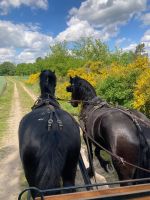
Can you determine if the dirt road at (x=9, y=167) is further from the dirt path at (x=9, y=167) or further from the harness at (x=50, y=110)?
the harness at (x=50, y=110)

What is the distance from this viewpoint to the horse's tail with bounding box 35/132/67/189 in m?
3.57

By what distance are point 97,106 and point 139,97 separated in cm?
295

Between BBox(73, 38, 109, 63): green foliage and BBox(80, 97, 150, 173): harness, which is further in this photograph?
BBox(73, 38, 109, 63): green foliage

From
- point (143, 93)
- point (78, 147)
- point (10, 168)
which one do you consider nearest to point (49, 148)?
point (78, 147)

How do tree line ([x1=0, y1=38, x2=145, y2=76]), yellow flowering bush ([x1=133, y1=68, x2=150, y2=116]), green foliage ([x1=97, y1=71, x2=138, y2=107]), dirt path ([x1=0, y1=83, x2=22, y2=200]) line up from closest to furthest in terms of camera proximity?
dirt path ([x1=0, y1=83, x2=22, y2=200]), yellow flowering bush ([x1=133, y1=68, x2=150, y2=116]), green foliage ([x1=97, y1=71, x2=138, y2=107]), tree line ([x1=0, y1=38, x2=145, y2=76])

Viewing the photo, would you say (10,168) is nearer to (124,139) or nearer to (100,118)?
(100,118)

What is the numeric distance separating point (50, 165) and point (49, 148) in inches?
8.2

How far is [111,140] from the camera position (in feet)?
14.7

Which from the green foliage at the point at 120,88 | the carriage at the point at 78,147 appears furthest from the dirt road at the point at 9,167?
the green foliage at the point at 120,88

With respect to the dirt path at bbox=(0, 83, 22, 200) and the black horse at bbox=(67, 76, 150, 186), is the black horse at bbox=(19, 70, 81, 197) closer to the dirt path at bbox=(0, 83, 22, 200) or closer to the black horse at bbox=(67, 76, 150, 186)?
the black horse at bbox=(67, 76, 150, 186)

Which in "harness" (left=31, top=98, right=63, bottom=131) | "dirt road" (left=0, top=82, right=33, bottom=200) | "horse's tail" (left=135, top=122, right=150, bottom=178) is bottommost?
"dirt road" (left=0, top=82, right=33, bottom=200)

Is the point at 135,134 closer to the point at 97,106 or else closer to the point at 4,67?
the point at 97,106

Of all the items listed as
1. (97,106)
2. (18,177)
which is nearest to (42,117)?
(97,106)

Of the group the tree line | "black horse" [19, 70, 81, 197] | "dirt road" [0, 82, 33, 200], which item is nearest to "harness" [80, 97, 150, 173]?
"black horse" [19, 70, 81, 197]
